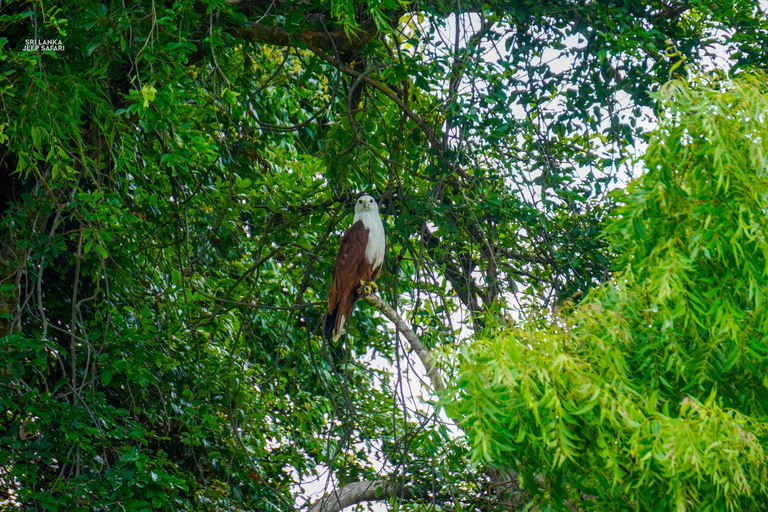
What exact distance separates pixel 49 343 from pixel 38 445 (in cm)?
47

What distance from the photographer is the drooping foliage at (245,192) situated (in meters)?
3.19

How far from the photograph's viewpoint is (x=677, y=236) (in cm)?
168

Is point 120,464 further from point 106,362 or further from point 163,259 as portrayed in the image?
point 163,259

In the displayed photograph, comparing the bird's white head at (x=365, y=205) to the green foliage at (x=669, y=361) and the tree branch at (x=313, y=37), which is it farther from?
the green foliage at (x=669, y=361)

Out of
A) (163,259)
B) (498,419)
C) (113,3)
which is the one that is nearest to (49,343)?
(163,259)

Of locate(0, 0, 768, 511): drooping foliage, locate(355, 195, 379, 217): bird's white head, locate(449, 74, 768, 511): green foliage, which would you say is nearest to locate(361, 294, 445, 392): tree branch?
locate(0, 0, 768, 511): drooping foliage

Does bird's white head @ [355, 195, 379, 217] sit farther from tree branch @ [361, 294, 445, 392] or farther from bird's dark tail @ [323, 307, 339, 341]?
tree branch @ [361, 294, 445, 392]

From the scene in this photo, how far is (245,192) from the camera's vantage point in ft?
12.4

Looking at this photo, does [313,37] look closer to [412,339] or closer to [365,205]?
[365,205]

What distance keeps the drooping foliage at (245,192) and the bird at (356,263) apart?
0.11 meters

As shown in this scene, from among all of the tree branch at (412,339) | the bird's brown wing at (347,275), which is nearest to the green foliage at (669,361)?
the tree branch at (412,339)

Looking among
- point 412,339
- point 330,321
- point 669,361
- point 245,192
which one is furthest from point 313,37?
point 669,361

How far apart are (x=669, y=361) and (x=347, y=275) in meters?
2.60

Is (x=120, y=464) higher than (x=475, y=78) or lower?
lower
